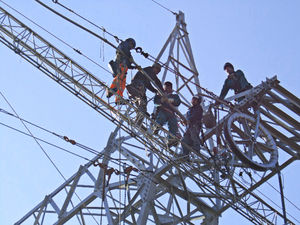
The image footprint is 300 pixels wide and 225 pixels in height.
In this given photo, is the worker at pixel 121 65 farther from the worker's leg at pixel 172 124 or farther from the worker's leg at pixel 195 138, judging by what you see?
the worker's leg at pixel 195 138

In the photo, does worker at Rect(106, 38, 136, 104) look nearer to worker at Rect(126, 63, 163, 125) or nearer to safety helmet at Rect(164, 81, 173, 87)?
worker at Rect(126, 63, 163, 125)

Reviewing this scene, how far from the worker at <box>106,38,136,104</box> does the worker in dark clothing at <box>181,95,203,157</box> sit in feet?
6.22

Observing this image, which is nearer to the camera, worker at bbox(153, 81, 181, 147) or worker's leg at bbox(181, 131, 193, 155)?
worker's leg at bbox(181, 131, 193, 155)

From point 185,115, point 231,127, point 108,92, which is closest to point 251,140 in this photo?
point 231,127

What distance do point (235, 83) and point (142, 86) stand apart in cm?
254

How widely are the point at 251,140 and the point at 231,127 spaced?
0.65 m

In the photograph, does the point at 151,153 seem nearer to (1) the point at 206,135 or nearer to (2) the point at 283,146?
(1) the point at 206,135

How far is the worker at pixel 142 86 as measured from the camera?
16192 mm

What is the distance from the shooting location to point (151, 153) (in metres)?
15.4

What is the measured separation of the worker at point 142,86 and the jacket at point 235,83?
174 centimetres

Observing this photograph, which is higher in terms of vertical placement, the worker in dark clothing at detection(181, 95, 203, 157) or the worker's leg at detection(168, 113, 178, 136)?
the worker's leg at detection(168, 113, 178, 136)

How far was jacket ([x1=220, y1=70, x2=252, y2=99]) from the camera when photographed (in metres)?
16.5

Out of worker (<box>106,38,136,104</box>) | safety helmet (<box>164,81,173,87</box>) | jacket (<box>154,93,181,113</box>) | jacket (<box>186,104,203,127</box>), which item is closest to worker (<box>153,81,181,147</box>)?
jacket (<box>154,93,181,113</box>)

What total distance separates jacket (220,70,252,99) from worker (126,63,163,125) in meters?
1.74
